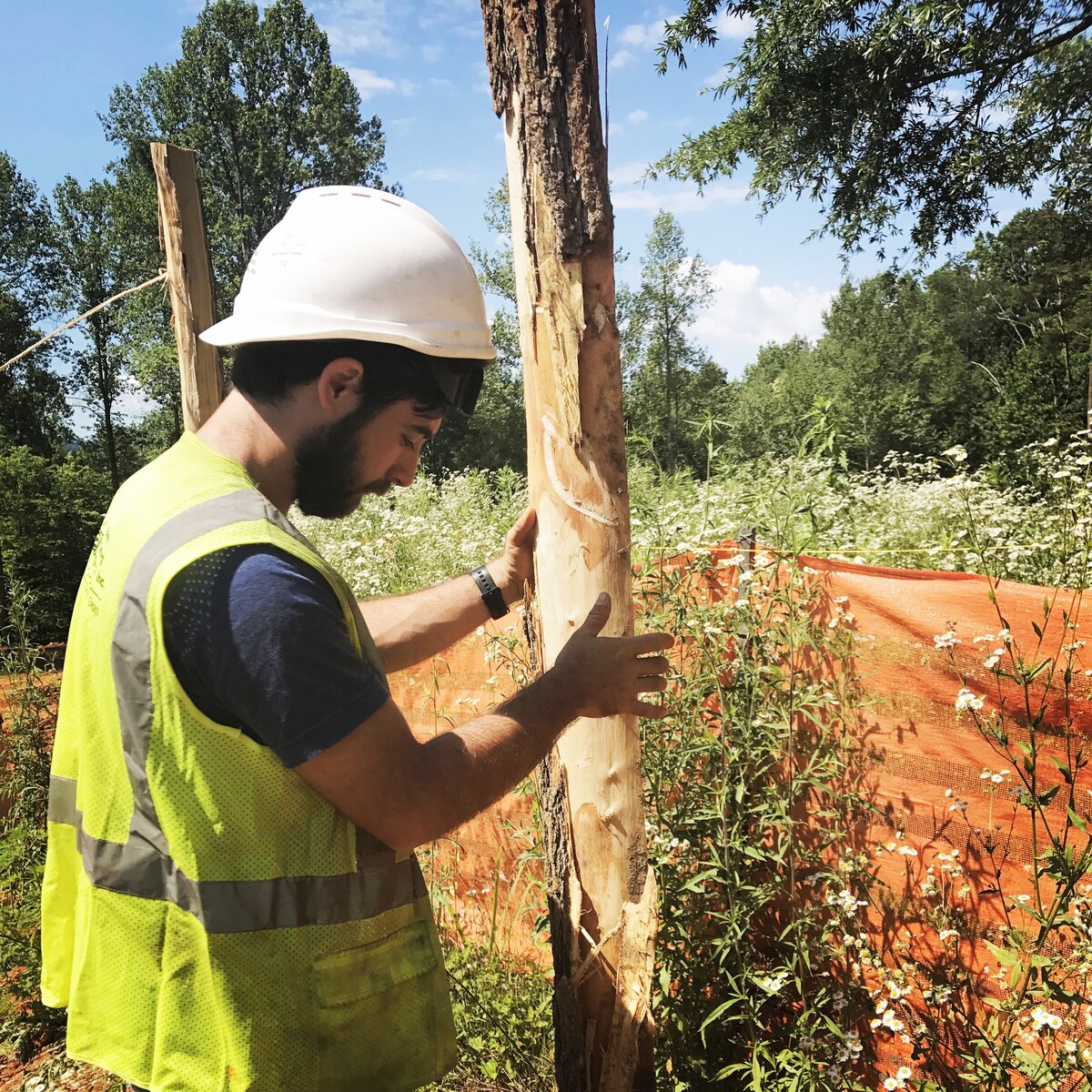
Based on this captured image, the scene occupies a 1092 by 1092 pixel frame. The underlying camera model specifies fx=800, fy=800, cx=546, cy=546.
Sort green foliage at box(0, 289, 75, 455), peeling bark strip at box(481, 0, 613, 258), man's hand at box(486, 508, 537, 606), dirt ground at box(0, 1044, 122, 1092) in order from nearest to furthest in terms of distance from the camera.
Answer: peeling bark strip at box(481, 0, 613, 258)
man's hand at box(486, 508, 537, 606)
dirt ground at box(0, 1044, 122, 1092)
green foliage at box(0, 289, 75, 455)

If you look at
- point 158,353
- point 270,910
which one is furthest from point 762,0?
point 158,353

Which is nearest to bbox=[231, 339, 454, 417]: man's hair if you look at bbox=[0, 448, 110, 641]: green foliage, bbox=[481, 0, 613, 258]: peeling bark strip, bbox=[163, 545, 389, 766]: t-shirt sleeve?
bbox=[163, 545, 389, 766]: t-shirt sleeve

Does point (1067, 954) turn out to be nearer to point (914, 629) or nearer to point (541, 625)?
point (914, 629)

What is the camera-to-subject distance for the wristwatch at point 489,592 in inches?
83.5

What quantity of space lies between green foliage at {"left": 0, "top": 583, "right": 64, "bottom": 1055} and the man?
8.26 feet

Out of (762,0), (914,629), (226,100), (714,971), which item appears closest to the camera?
(714,971)

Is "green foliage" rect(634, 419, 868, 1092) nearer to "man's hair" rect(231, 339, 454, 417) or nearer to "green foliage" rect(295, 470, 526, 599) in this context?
"man's hair" rect(231, 339, 454, 417)

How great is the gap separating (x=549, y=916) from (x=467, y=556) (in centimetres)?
285

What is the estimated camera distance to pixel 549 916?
80.3 inches

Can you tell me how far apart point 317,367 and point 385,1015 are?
111 cm

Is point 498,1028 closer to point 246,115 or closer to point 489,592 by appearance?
point 489,592

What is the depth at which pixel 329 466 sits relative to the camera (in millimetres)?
1472

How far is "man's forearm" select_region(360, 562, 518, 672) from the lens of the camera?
2062 millimetres

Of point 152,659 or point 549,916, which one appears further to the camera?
point 549,916
